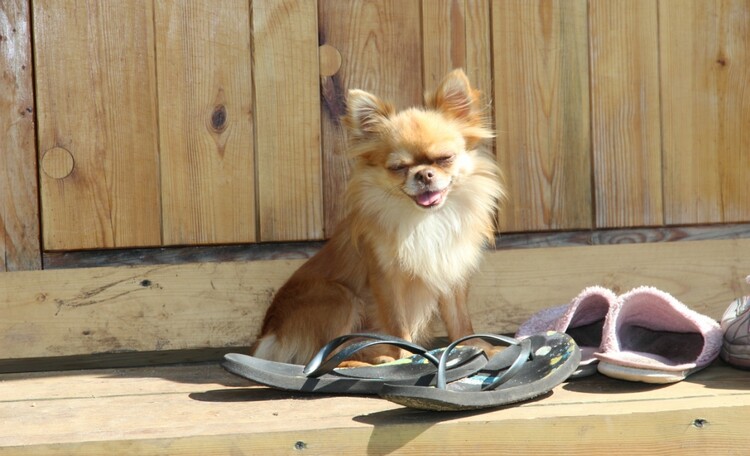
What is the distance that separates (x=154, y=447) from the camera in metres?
1.92

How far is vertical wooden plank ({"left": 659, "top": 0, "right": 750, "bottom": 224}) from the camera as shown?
134 inches

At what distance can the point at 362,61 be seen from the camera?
3.30m

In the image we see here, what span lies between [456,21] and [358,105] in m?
0.61

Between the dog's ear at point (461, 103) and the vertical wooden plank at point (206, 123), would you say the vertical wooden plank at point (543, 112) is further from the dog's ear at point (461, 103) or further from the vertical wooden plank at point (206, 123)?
the vertical wooden plank at point (206, 123)

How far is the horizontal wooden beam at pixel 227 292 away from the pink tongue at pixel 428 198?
54cm

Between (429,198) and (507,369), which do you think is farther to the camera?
(429,198)

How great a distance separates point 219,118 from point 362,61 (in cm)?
59

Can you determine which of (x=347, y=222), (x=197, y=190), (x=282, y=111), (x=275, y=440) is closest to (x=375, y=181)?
(x=347, y=222)

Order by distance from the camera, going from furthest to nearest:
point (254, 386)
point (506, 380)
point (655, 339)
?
point (655, 339) < point (254, 386) < point (506, 380)

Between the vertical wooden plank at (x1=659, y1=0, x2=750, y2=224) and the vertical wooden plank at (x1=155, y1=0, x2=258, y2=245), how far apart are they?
1677 millimetres

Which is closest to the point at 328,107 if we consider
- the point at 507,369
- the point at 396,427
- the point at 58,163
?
the point at 58,163

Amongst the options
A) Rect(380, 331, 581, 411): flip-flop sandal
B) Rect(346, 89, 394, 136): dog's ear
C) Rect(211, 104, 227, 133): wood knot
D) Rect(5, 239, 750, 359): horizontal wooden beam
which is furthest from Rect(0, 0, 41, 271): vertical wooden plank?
Rect(380, 331, 581, 411): flip-flop sandal

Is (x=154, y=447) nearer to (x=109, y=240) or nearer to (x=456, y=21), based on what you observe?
(x=109, y=240)

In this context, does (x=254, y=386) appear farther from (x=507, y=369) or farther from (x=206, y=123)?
(x=206, y=123)
